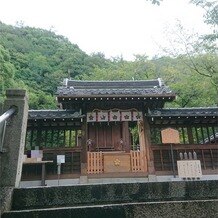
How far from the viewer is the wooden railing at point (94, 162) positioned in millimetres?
12789

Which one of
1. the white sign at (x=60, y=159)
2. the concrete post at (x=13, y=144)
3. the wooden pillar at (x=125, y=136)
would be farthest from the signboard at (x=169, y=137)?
the concrete post at (x=13, y=144)

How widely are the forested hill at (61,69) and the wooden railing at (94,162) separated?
970 cm

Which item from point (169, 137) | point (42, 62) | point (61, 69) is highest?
point (42, 62)

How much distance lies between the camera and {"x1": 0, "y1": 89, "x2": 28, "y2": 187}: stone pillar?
12.4 feet

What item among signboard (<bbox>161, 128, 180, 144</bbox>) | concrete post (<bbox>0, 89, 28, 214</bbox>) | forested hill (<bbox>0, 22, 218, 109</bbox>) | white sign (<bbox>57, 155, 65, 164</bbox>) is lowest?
concrete post (<bbox>0, 89, 28, 214</bbox>)

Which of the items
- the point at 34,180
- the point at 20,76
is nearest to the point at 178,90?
the point at 34,180

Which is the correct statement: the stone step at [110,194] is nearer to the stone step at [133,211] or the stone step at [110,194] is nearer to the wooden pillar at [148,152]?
the stone step at [133,211]

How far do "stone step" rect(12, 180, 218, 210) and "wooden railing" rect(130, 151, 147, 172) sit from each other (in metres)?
9.16

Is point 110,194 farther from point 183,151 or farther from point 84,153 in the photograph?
point 183,151

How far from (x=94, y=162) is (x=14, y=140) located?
9.21 m

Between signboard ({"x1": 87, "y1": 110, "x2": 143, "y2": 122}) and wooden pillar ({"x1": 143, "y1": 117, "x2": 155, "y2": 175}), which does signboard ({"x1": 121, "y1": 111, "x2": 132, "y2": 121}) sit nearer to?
signboard ({"x1": 87, "y1": 110, "x2": 143, "y2": 122})

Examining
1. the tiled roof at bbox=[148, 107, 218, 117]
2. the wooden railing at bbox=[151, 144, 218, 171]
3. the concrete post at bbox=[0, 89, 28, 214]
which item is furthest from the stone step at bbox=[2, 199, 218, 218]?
the tiled roof at bbox=[148, 107, 218, 117]

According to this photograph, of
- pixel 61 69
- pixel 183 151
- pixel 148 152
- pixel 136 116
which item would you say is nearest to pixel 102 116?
pixel 136 116

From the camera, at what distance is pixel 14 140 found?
393 centimetres
